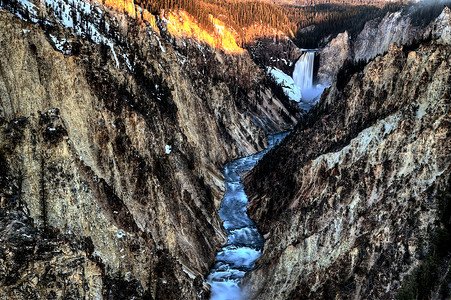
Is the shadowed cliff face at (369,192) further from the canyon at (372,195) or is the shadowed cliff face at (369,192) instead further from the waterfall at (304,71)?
the waterfall at (304,71)

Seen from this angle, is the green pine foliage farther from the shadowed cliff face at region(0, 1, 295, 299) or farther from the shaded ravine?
the shaded ravine

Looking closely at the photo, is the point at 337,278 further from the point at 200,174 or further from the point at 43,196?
the point at 200,174

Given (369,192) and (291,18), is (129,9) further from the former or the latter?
(291,18)

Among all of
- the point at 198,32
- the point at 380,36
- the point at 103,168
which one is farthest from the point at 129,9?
the point at 380,36

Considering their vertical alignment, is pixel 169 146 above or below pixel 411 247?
above

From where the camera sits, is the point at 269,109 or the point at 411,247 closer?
the point at 411,247

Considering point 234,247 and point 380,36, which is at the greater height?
point 380,36

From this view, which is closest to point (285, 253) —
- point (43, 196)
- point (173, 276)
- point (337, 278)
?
point (337, 278)
